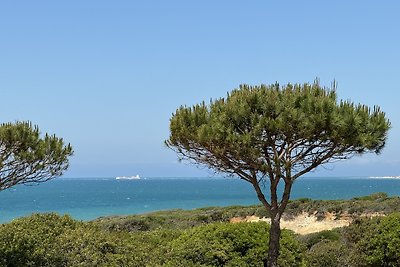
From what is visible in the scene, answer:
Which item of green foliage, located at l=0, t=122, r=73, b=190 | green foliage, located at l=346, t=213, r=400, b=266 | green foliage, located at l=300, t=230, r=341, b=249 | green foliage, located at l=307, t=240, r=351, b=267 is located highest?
green foliage, located at l=0, t=122, r=73, b=190

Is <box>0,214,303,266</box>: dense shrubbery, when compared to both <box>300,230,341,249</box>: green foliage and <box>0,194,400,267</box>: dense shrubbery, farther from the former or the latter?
<box>300,230,341,249</box>: green foliage

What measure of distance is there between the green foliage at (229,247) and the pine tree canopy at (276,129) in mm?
2952

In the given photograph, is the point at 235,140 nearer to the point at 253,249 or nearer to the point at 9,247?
the point at 253,249

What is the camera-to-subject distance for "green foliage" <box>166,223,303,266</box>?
12.0m

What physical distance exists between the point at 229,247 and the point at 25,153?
5293 mm

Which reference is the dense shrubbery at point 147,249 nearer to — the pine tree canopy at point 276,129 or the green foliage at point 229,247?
the green foliage at point 229,247

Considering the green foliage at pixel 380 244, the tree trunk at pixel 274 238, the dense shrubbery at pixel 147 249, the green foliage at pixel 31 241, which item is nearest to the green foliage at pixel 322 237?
the green foliage at pixel 380 244

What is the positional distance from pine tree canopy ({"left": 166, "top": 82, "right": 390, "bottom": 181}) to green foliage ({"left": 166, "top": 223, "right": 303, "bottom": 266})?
116 inches

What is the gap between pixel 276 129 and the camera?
8.97 metres

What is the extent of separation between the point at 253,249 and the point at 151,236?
164 inches

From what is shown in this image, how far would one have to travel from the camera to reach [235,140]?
29.7 feet

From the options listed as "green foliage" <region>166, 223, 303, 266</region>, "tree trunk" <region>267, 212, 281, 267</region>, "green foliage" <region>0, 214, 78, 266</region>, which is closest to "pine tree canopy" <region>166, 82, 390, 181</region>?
"tree trunk" <region>267, 212, 281, 267</region>

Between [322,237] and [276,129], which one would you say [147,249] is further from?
[322,237]

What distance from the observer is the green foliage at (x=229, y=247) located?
12.0m
